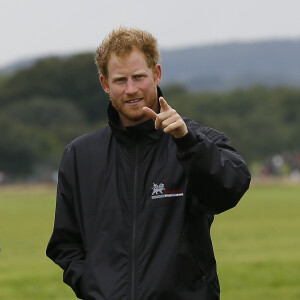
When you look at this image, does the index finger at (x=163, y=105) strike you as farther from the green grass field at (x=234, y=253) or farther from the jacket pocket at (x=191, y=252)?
the green grass field at (x=234, y=253)

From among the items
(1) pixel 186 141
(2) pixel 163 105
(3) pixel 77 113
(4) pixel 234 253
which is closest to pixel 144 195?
(1) pixel 186 141

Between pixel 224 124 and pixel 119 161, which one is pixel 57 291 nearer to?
pixel 119 161

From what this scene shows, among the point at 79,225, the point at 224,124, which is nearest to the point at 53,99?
the point at 224,124

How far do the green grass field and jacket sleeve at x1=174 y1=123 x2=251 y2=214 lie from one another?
19.8 feet

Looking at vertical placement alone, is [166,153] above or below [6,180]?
above

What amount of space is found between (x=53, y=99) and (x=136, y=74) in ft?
314

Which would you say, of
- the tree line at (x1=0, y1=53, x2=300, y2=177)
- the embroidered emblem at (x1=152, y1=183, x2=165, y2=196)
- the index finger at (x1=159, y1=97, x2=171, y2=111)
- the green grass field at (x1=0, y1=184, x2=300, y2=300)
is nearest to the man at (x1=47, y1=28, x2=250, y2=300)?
the embroidered emblem at (x1=152, y1=183, x2=165, y2=196)

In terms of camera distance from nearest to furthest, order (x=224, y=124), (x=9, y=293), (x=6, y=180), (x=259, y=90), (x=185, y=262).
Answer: (x=185, y=262) < (x=9, y=293) < (x=6, y=180) < (x=224, y=124) < (x=259, y=90)

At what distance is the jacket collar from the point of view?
14.1ft

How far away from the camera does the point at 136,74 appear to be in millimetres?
4277

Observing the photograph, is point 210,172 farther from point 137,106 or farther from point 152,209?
point 137,106

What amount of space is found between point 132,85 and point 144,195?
43 cm

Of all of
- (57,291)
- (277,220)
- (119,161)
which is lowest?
(277,220)

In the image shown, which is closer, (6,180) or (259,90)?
(6,180)
